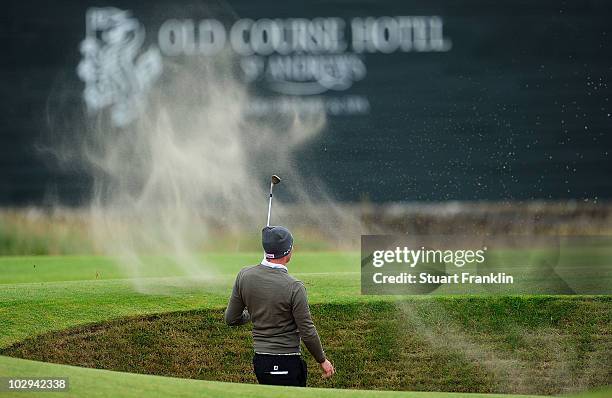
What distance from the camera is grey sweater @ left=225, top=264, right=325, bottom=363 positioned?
4.88 metres

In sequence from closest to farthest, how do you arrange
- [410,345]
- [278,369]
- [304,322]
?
[304,322], [278,369], [410,345]

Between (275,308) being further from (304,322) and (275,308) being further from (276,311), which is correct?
(304,322)

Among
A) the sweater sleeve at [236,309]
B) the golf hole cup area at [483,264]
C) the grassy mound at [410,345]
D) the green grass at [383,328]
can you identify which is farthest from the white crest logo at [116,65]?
the sweater sleeve at [236,309]

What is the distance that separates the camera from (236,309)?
5.07 meters

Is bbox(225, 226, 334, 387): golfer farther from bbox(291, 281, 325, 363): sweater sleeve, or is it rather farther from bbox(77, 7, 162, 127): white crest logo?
bbox(77, 7, 162, 127): white crest logo

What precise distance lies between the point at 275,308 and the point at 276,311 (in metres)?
0.01

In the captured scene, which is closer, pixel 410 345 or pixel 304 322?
pixel 304 322

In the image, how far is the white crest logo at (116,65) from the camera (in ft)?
25.4

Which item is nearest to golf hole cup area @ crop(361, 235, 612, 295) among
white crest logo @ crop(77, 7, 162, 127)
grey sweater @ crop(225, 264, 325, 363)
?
white crest logo @ crop(77, 7, 162, 127)

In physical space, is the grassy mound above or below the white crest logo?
below

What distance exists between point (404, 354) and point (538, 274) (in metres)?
1.35

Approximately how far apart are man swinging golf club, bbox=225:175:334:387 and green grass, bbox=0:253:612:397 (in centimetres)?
284

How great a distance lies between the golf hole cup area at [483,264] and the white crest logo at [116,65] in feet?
6.81

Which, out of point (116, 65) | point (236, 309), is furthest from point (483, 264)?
point (236, 309)
